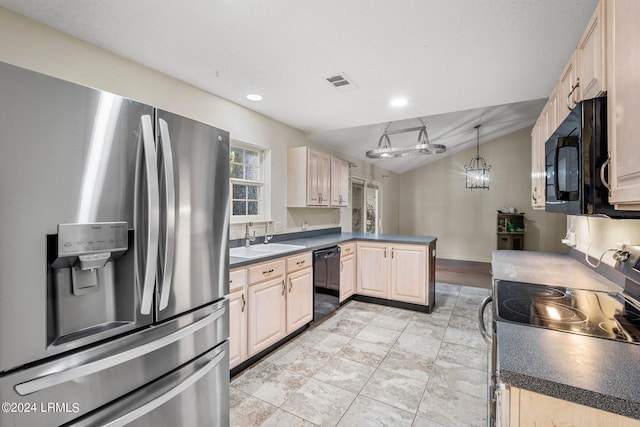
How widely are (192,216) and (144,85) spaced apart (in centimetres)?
137

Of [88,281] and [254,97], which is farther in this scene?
[254,97]

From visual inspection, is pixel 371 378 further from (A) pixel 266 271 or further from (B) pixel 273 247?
(B) pixel 273 247

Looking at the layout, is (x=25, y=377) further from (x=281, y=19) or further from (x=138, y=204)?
(x=281, y=19)

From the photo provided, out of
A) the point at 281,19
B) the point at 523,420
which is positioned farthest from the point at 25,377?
the point at 281,19

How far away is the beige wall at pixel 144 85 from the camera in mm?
1571

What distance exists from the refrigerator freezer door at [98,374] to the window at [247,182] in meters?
1.71

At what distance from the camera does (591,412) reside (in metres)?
0.71

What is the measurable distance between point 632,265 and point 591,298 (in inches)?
11.4

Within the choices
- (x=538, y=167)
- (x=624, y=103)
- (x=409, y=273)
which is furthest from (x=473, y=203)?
(x=624, y=103)

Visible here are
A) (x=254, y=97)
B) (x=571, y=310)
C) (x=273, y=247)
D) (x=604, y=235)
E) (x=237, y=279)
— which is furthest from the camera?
(x=273, y=247)

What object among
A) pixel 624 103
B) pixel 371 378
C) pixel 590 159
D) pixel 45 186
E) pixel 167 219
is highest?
pixel 624 103

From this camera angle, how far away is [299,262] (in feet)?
9.45

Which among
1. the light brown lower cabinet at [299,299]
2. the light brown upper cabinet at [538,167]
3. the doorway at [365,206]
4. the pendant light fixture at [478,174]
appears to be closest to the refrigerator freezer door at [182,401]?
the light brown lower cabinet at [299,299]

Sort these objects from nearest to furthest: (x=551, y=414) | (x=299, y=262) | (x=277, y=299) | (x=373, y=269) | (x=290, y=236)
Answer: (x=551, y=414)
(x=277, y=299)
(x=299, y=262)
(x=290, y=236)
(x=373, y=269)
